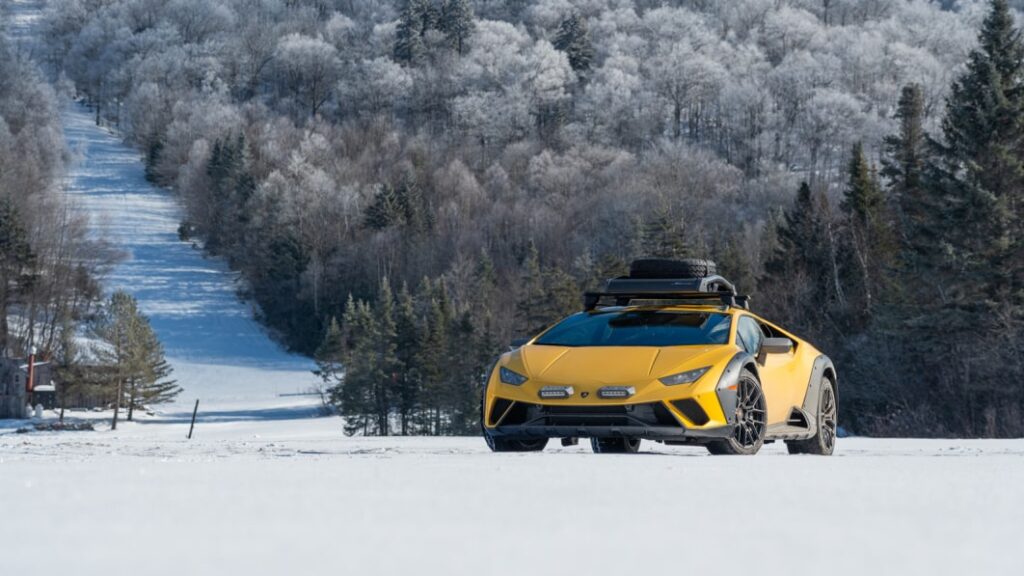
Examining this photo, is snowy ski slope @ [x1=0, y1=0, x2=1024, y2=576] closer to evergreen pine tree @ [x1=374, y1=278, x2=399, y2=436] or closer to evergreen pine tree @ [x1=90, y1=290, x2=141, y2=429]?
evergreen pine tree @ [x1=374, y1=278, x2=399, y2=436]

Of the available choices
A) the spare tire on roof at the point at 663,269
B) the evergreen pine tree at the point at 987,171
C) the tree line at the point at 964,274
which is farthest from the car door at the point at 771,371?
the evergreen pine tree at the point at 987,171

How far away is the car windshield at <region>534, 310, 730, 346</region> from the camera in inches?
405

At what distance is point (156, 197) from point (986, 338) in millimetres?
115704

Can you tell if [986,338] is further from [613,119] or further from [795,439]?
[613,119]

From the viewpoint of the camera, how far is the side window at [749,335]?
10445 millimetres

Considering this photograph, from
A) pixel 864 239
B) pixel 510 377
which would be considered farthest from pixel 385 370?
pixel 510 377

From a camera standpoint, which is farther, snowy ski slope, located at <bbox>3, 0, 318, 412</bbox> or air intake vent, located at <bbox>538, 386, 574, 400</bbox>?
snowy ski slope, located at <bbox>3, 0, 318, 412</bbox>

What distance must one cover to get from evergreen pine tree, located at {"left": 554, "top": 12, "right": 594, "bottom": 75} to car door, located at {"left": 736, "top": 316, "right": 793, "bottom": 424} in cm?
17081

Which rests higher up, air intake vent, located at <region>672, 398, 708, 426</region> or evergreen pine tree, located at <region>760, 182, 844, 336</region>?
air intake vent, located at <region>672, 398, 708, 426</region>

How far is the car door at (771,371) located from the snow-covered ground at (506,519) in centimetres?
306

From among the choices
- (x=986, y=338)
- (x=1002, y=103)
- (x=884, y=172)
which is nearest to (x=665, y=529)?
(x=986, y=338)

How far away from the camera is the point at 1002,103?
1869 inches

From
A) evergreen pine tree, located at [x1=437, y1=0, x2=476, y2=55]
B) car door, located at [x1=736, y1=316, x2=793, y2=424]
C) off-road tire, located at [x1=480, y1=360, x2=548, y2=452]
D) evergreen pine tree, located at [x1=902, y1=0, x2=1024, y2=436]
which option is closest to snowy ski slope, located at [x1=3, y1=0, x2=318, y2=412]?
evergreen pine tree, located at [x1=902, y1=0, x2=1024, y2=436]

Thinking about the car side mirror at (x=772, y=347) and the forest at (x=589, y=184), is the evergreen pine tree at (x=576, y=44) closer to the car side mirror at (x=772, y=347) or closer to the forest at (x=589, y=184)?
the forest at (x=589, y=184)
